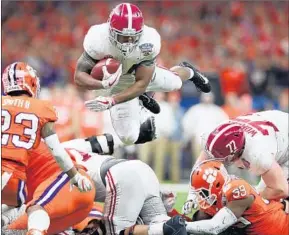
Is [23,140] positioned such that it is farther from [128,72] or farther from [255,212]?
[255,212]

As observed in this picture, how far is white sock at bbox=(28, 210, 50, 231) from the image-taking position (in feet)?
16.6

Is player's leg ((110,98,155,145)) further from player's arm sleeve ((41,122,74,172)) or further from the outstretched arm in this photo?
player's arm sleeve ((41,122,74,172))

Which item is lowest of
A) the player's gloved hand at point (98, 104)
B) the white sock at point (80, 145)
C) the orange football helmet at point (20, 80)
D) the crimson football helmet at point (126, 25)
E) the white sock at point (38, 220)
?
the white sock at point (38, 220)

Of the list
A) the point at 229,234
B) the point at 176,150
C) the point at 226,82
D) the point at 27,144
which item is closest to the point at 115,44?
the point at 27,144

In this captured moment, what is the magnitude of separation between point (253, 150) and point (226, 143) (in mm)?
269

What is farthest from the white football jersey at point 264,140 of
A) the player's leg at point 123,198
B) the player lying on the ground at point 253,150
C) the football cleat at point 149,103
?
the player's leg at point 123,198

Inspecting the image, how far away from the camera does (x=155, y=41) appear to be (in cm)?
616

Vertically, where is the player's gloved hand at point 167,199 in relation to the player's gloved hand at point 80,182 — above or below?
below

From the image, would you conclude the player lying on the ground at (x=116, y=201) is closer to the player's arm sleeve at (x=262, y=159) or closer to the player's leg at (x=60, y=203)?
the player's leg at (x=60, y=203)

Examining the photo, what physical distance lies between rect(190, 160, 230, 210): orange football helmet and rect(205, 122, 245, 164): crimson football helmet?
9.1 inches

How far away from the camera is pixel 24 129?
17.2 ft

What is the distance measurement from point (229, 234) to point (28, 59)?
9.28 m

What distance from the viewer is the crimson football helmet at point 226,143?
18.5 feet

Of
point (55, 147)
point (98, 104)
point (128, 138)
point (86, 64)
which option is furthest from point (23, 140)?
point (128, 138)
